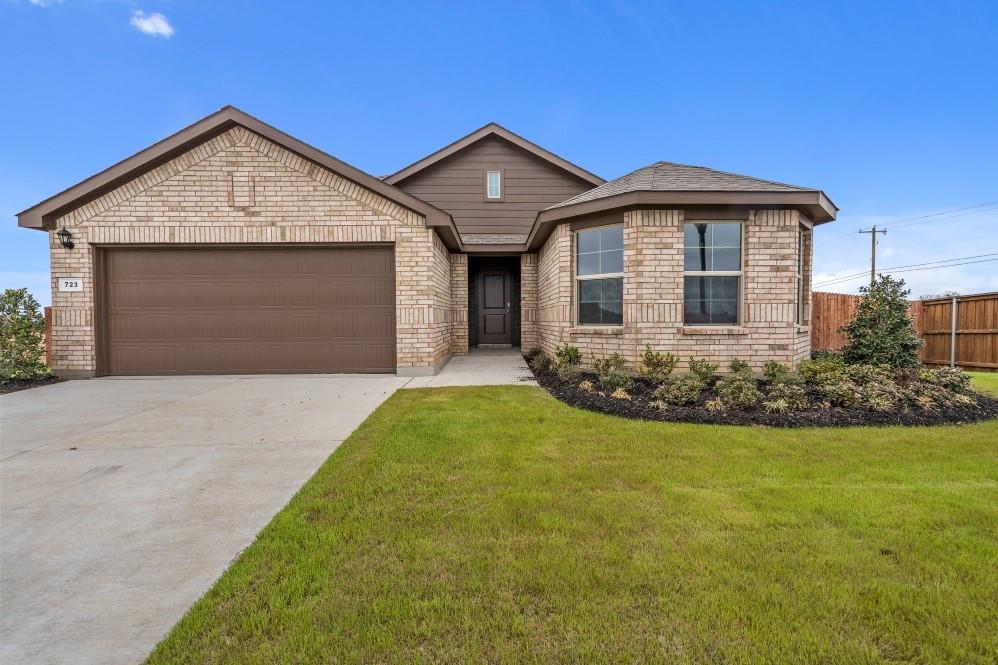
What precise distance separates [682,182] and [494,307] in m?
7.16

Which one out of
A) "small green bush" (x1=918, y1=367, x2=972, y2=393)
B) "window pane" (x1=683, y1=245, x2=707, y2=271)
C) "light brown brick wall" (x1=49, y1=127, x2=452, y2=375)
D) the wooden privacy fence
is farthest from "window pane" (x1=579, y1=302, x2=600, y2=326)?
the wooden privacy fence

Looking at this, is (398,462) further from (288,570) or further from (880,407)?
(880,407)

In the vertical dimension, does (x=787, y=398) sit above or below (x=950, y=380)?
below

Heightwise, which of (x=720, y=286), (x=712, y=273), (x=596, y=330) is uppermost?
(x=712, y=273)

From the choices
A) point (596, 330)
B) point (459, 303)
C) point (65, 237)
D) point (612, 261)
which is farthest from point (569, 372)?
point (65, 237)

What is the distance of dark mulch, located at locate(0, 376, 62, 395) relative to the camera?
7.76 m

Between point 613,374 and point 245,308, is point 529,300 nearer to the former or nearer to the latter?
point 613,374

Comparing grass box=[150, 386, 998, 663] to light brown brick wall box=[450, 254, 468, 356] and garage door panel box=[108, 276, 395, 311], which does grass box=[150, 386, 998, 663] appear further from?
light brown brick wall box=[450, 254, 468, 356]

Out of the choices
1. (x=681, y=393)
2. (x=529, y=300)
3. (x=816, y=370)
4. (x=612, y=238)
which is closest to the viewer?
(x=681, y=393)

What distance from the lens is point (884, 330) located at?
822 centimetres

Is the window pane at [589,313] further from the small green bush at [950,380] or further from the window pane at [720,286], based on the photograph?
the small green bush at [950,380]

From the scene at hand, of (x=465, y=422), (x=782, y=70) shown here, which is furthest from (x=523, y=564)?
(x=782, y=70)

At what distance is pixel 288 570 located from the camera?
2.27 m

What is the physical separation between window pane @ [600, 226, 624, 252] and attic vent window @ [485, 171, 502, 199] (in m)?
5.65
